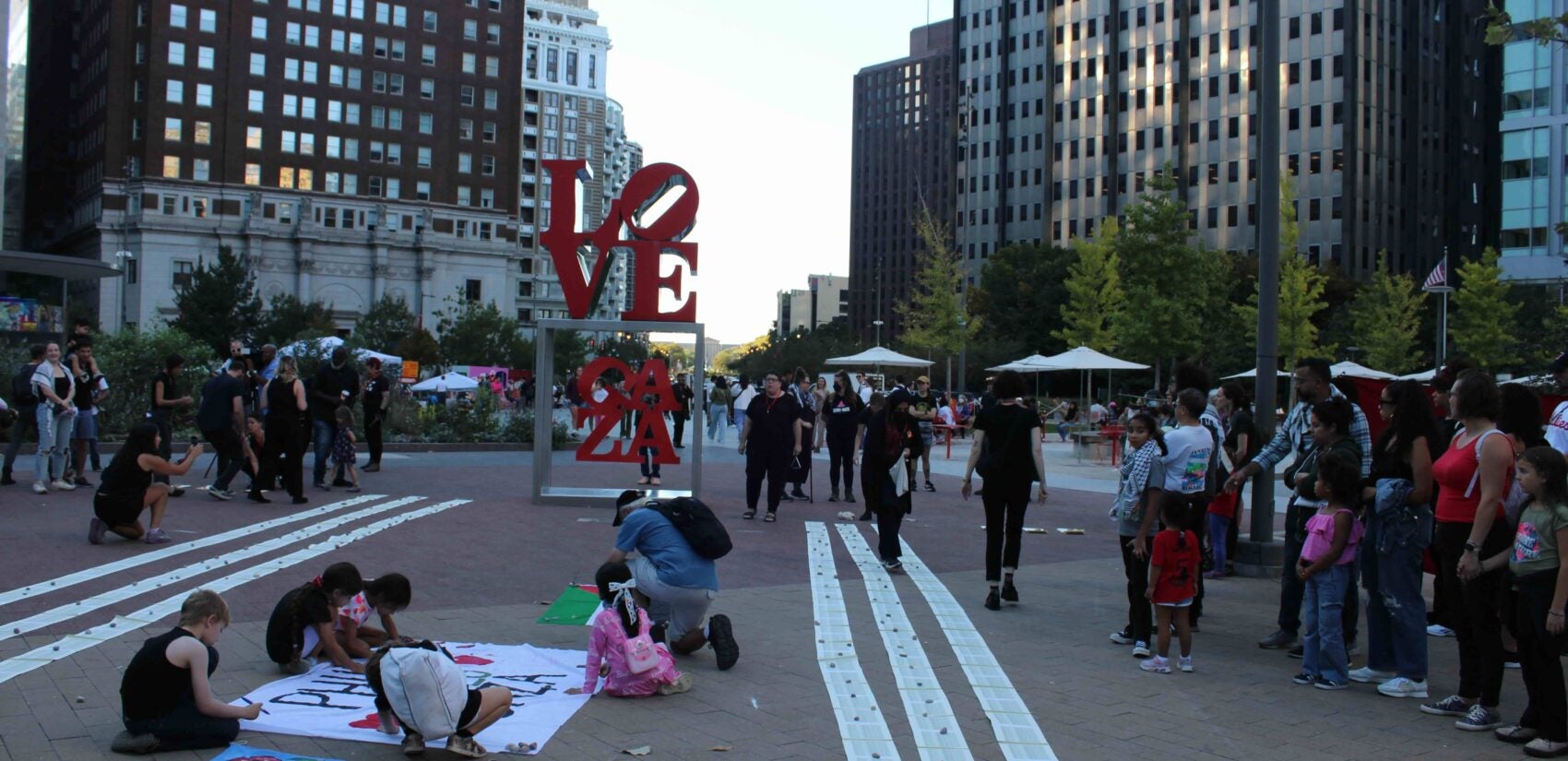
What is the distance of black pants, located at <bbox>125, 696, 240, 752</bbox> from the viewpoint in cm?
499

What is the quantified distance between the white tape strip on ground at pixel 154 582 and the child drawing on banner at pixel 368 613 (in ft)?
7.08

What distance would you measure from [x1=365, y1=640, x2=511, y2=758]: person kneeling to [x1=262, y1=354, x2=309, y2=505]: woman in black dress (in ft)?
31.7

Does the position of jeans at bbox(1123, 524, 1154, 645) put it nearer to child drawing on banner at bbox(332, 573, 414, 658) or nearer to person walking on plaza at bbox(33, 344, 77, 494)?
child drawing on banner at bbox(332, 573, 414, 658)

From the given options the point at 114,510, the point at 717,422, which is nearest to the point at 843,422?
the point at 114,510

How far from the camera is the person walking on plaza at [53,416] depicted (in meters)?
13.9

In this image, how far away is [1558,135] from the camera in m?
60.8

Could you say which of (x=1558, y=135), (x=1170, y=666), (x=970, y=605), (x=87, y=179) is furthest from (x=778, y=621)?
(x=87, y=179)

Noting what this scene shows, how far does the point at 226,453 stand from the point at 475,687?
9.57m

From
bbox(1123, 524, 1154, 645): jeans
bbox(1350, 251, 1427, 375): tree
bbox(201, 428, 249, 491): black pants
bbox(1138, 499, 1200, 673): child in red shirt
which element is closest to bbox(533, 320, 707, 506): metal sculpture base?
bbox(201, 428, 249, 491): black pants

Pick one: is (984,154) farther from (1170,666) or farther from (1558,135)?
(1170,666)

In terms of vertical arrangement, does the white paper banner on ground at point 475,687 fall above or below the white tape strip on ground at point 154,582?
below

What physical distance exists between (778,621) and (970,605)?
1714 millimetres

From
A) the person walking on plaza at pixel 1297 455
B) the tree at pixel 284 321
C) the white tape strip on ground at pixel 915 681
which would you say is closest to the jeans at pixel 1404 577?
the person walking on plaza at pixel 1297 455

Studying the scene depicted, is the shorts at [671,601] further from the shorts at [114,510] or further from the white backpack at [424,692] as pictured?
the shorts at [114,510]
